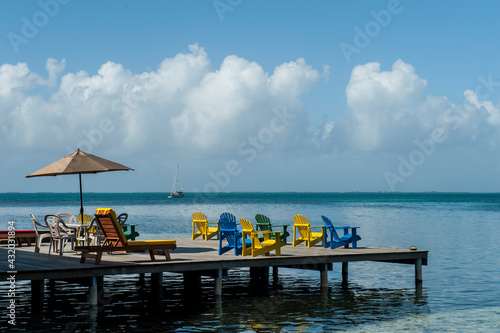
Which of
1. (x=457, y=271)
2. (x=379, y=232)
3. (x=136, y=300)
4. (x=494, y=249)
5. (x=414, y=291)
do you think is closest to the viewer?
(x=136, y=300)

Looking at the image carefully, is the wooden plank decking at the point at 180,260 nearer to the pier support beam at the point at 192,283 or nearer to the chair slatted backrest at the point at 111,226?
the chair slatted backrest at the point at 111,226

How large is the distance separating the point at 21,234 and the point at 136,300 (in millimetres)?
4673

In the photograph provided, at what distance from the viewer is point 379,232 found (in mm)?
43031

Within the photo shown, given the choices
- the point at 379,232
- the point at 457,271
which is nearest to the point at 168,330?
the point at 457,271

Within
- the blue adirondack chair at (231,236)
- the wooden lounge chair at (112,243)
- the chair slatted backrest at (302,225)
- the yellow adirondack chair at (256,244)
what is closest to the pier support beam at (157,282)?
the blue adirondack chair at (231,236)

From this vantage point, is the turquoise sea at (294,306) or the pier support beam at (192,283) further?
the pier support beam at (192,283)

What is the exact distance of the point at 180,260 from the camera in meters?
15.0

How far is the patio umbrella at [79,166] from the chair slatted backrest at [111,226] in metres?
2.66

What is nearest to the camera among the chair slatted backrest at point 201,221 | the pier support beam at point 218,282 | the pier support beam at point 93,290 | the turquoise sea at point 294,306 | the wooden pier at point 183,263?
the wooden pier at point 183,263

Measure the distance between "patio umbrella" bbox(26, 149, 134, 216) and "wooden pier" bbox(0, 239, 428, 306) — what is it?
1998 millimetres

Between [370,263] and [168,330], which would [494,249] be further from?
[168,330]

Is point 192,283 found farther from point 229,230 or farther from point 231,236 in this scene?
point 229,230

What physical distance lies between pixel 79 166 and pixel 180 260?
390 cm

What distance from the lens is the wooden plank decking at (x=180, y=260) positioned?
13.1 meters
